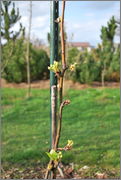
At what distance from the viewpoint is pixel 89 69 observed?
9.50m

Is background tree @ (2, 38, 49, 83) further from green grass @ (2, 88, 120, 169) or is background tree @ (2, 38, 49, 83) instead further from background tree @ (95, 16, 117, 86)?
green grass @ (2, 88, 120, 169)

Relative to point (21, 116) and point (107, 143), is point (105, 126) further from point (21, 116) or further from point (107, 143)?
point (21, 116)

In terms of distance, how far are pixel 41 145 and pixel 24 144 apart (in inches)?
8.5

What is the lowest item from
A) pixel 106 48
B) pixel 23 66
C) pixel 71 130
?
pixel 71 130

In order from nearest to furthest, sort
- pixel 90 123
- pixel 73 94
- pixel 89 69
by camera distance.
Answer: pixel 90 123
pixel 73 94
pixel 89 69

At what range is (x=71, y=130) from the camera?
422 centimetres

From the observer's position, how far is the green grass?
304 cm

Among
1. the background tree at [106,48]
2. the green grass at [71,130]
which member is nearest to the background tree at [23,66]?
the background tree at [106,48]

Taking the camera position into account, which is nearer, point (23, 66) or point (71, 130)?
point (71, 130)

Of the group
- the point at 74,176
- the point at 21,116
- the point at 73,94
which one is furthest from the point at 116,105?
the point at 74,176

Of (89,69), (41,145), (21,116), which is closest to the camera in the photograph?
(41,145)

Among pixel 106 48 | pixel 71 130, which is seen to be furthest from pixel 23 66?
pixel 71 130

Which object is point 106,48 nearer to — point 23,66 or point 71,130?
point 23,66

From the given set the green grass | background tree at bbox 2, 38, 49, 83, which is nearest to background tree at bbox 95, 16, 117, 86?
background tree at bbox 2, 38, 49, 83
